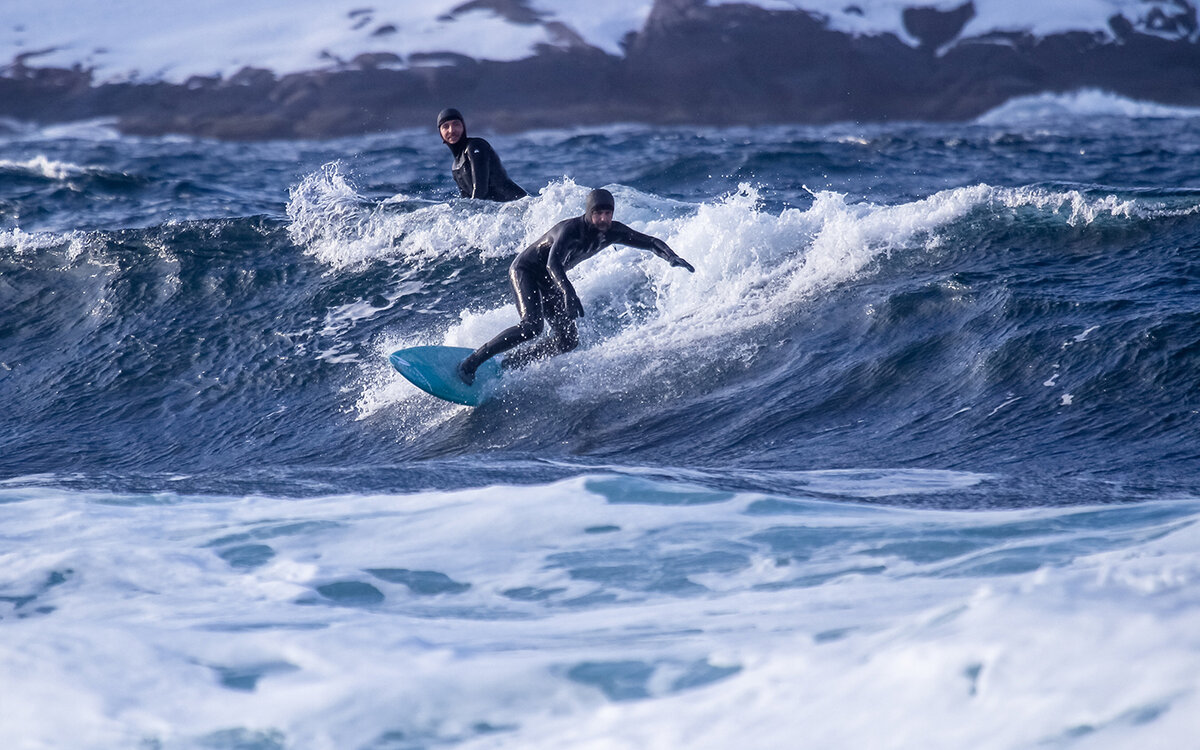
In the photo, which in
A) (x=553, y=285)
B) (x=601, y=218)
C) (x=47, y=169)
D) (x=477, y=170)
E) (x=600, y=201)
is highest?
(x=47, y=169)

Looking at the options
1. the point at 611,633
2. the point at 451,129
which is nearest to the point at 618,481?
the point at 611,633

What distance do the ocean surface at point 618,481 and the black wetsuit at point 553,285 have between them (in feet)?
1.02

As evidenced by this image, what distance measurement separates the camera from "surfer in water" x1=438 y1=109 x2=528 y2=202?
10.0 metres

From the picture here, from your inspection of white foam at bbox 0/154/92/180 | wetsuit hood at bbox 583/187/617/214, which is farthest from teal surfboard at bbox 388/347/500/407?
white foam at bbox 0/154/92/180

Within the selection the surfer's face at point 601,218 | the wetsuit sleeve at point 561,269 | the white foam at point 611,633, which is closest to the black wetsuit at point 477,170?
the wetsuit sleeve at point 561,269

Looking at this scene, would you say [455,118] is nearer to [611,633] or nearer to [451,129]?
[451,129]

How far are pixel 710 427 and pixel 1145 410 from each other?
2.42m

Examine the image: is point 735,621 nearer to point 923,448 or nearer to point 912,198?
point 923,448

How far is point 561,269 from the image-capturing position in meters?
→ 7.57

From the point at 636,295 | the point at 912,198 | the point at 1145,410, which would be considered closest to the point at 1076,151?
the point at 912,198

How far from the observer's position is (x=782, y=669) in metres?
3.58

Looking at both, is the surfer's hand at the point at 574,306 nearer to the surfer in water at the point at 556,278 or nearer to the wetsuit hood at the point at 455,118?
the surfer in water at the point at 556,278

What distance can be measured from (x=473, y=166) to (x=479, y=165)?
0.17 ft

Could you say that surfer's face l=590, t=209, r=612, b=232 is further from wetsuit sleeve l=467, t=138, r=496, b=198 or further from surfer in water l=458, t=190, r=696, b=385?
wetsuit sleeve l=467, t=138, r=496, b=198
